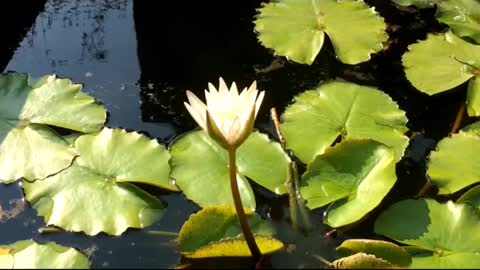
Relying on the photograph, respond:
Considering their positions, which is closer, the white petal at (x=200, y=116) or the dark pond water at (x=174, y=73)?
the white petal at (x=200, y=116)

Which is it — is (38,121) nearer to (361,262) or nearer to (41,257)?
(41,257)

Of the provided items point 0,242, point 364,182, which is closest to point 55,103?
point 0,242

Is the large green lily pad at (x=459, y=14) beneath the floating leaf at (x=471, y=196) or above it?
A: above

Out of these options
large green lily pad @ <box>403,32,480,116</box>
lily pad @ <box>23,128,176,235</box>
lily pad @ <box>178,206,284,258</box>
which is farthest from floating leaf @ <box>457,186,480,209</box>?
lily pad @ <box>23,128,176,235</box>

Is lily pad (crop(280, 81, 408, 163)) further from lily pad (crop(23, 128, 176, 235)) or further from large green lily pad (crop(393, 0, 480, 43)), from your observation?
large green lily pad (crop(393, 0, 480, 43))

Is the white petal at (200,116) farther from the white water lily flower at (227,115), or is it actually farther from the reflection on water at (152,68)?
the reflection on water at (152,68)

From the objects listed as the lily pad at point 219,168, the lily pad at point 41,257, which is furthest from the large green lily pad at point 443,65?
the lily pad at point 41,257

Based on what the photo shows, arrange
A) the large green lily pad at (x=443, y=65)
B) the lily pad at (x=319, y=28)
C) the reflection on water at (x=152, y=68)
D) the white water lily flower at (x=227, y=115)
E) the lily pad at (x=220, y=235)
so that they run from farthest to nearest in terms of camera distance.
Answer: the lily pad at (x=319, y=28) → the large green lily pad at (x=443, y=65) → the reflection on water at (x=152, y=68) → the lily pad at (x=220, y=235) → the white water lily flower at (x=227, y=115)
